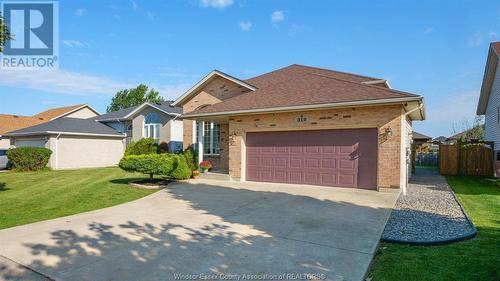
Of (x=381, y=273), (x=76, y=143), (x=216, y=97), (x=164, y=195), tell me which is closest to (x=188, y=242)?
(x=381, y=273)

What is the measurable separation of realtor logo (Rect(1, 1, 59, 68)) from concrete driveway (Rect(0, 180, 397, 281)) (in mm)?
9289

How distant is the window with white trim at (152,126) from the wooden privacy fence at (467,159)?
20.7m

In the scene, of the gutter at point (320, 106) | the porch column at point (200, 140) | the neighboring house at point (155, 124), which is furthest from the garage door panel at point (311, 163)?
the neighboring house at point (155, 124)

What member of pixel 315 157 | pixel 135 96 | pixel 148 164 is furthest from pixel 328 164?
pixel 135 96

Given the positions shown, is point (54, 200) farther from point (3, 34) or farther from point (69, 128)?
point (69, 128)

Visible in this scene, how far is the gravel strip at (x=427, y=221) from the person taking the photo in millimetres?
5891

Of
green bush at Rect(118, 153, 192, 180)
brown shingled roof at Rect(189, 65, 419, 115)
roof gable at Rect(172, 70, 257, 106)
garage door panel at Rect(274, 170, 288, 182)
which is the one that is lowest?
garage door panel at Rect(274, 170, 288, 182)

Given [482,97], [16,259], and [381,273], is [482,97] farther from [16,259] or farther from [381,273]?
[16,259]

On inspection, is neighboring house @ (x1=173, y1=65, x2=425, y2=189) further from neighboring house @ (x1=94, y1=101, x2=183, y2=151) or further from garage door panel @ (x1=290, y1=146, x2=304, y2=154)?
neighboring house @ (x1=94, y1=101, x2=183, y2=151)

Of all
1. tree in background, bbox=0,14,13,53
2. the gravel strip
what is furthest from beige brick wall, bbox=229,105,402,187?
tree in background, bbox=0,14,13,53

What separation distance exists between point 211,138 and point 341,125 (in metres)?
8.43

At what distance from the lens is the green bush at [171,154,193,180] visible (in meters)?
13.9

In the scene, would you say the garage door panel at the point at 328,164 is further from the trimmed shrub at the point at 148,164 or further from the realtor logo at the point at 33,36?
the realtor logo at the point at 33,36

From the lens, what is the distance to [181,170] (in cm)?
1410
